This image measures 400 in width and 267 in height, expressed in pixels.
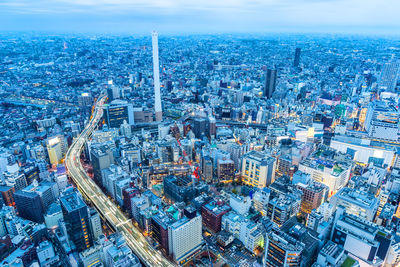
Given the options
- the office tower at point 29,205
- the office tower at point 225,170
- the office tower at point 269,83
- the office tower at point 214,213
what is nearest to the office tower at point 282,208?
the office tower at point 214,213

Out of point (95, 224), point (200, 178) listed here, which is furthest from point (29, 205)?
point (200, 178)

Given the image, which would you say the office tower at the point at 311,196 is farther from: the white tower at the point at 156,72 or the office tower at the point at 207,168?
the white tower at the point at 156,72

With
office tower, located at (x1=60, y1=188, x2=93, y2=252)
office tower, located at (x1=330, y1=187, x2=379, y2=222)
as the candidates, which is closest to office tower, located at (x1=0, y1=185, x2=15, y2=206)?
office tower, located at (x1=60, y1=188, x2=93, y2=252)

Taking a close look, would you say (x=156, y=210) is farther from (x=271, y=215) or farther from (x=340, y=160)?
(x=340, y=160)

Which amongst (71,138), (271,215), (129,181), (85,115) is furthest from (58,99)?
(271,215)

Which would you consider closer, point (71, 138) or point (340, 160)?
point (340, 160)

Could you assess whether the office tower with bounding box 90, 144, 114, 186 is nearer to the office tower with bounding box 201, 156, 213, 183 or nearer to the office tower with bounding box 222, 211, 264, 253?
the office tower with bounding box 201, 156, 213, 183
